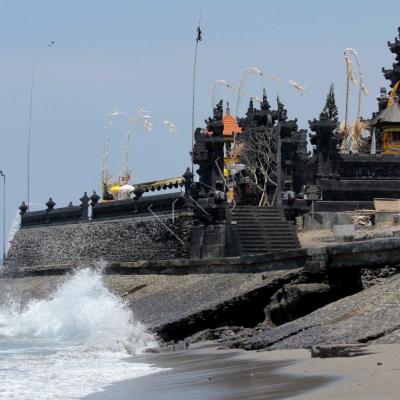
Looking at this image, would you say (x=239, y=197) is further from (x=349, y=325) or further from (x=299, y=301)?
(x=349, y=325)

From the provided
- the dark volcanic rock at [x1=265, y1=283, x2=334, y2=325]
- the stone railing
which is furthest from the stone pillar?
the dark volcanic rock at [x1=265, y1=283, x2=334, y2=325]

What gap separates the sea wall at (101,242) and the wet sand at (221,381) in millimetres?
27268

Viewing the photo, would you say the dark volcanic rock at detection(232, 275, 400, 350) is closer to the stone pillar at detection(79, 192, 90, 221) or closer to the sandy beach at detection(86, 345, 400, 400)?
the sandy beach at detection(86, 345, 400, 400)

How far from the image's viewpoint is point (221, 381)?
19953 millimetres

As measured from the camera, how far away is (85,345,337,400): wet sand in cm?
1778

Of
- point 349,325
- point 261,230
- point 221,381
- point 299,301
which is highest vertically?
point 261,230

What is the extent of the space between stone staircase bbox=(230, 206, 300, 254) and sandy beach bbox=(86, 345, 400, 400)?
919 inches

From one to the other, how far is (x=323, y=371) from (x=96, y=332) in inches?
758

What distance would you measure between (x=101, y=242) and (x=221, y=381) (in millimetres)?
40136

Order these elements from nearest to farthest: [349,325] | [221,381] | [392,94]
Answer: [221,381]
[349,325]
[392,94]

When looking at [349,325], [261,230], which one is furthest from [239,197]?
[349,325]

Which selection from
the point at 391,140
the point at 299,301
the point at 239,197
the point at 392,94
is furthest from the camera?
the point at 392,94

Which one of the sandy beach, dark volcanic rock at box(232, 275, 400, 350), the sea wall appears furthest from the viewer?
the sea wall

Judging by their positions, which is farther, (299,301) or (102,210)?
(102,210)
